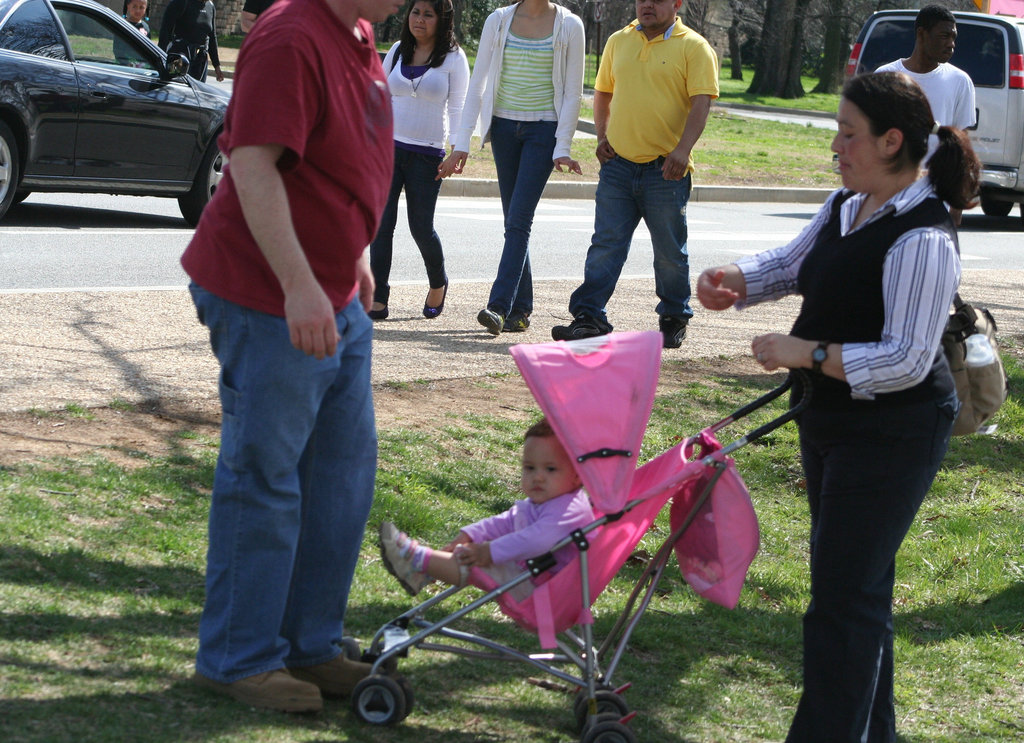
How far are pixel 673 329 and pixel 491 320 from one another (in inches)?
44.0

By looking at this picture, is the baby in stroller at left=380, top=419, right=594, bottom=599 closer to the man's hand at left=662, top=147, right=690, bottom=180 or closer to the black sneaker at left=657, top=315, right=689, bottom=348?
the man's hand at left=662, top=147, right=690, bottom=180

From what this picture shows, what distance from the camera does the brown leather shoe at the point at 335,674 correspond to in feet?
11.4

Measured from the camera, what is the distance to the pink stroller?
332 centimetres

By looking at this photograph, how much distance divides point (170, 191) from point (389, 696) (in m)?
9.14

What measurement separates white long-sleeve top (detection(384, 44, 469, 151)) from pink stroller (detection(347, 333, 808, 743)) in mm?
4468

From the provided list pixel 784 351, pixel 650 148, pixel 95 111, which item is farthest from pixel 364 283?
pixel 95 111

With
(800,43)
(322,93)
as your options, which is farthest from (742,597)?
(800,43)

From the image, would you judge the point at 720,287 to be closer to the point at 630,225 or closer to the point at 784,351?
the point at 784,351

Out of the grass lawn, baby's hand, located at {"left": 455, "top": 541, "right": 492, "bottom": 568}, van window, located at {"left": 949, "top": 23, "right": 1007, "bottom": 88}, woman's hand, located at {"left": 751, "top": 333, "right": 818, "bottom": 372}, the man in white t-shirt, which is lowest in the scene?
the grass lawn

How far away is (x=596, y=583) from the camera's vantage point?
3.49 meters

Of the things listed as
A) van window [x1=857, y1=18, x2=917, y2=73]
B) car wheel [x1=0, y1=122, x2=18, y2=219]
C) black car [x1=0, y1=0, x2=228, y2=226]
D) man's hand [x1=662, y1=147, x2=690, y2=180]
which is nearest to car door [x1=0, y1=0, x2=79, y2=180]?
black car [x1=0, y1=0, x2=228, y2=226]

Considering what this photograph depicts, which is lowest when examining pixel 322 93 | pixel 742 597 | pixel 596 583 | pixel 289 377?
pixel 742 597

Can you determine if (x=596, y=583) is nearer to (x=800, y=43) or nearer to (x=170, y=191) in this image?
(x=170, y=191)

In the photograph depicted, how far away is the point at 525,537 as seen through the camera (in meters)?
3.47
